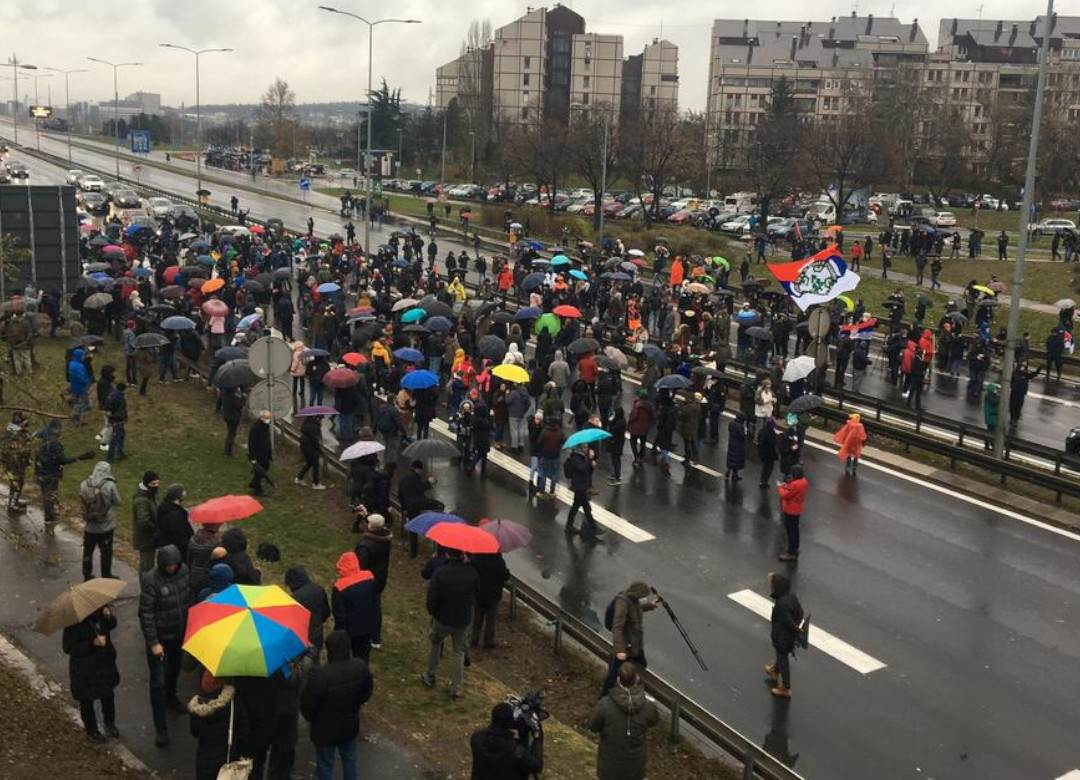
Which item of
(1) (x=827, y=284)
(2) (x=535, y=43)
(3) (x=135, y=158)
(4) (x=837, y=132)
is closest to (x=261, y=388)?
(1) (x=827, y=284)

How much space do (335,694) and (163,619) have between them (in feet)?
7.54

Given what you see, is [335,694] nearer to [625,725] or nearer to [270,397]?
[625,725]

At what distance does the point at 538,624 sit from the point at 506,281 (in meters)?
24.1

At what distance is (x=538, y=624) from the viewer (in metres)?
13.0

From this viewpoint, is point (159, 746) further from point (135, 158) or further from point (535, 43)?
point (535, 43)

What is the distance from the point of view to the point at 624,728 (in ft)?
26.6

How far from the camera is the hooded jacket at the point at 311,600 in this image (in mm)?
9461

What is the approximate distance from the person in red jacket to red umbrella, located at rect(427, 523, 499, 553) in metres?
5.47

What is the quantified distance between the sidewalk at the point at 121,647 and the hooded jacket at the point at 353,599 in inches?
40.2

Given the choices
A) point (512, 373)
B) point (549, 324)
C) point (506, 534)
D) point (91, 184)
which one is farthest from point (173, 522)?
point (91, 184)

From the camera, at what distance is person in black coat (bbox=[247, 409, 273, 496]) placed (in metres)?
16.4

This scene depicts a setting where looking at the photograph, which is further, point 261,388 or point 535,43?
point 535,43

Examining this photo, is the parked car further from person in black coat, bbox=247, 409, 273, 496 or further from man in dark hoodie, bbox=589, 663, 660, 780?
man in dark hoodie, bbox=589, 663, 660, 780

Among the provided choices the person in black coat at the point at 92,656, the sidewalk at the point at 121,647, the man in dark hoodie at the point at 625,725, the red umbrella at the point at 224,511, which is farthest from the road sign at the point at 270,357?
the man in dark hoodie at the point at 625,725
